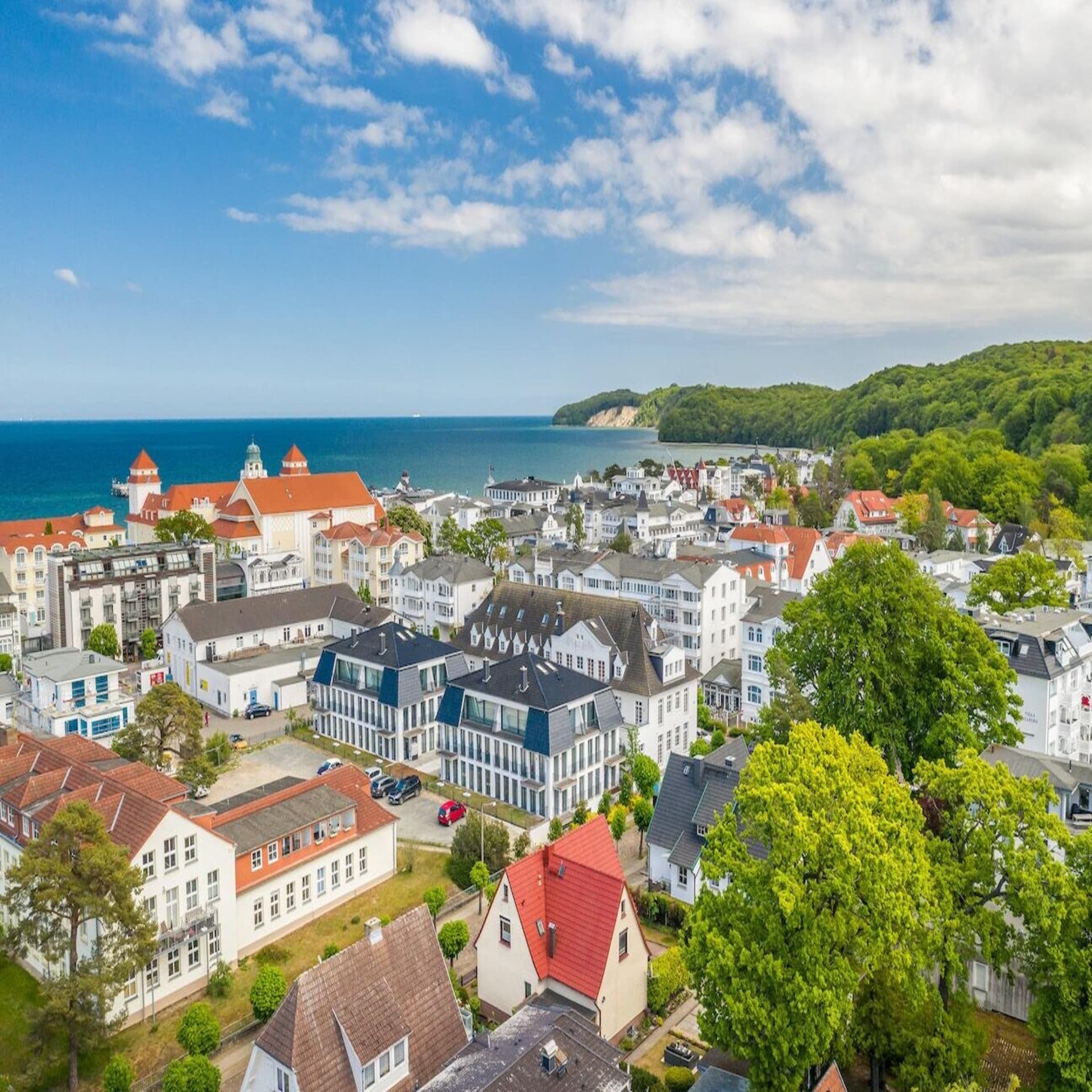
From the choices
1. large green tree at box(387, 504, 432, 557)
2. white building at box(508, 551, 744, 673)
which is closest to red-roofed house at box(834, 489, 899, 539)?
large green tree at box(387, 504, 432, 557)

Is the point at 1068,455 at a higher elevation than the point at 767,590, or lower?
higher

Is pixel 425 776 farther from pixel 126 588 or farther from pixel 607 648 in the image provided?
pixel 126 588

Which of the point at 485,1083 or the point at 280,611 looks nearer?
the point at 485,1083

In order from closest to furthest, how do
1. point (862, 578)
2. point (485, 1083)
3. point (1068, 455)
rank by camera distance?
1. point (485, 1083)
2. point (862, 578)
3. point (1068, 455)

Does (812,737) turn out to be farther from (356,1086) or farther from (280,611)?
(280,611)

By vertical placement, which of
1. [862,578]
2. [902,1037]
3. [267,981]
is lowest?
[267,981]

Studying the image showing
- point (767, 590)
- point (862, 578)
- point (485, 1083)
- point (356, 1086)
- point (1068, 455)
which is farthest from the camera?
point (1068, 455)

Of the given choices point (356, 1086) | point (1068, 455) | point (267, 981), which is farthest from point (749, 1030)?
point (1068, 455)
